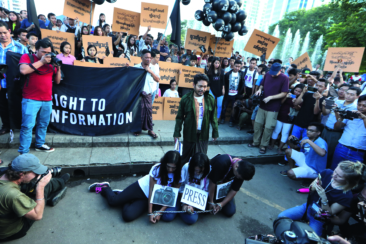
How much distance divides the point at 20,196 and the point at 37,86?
2.09 metres

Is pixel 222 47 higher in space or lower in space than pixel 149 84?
higher

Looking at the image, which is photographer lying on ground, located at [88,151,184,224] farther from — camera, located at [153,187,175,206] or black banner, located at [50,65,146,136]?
black banner, located at [50,65,146,136]

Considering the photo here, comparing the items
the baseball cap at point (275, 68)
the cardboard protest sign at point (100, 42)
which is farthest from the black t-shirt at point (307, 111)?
→ the cardboard protest sign at point (100, 42)

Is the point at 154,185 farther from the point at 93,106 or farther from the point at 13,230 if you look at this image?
the point at 93,106

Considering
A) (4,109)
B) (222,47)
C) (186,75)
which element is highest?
(222,47)

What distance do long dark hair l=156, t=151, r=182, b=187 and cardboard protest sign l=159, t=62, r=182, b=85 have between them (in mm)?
4011

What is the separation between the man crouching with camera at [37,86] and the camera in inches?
128

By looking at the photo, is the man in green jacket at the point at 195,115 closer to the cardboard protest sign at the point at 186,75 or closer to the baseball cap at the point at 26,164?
the baseball cap at the point at 26,164

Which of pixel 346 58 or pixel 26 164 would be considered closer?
pixel 26 164

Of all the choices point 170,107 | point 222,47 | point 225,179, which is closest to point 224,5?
point 222,47

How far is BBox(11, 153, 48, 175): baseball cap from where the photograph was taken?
7.01 ft

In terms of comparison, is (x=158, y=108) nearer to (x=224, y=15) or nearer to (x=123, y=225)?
(x=123, y=225)

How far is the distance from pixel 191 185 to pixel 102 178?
1.72 metres

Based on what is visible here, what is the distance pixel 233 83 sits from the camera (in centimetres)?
636
